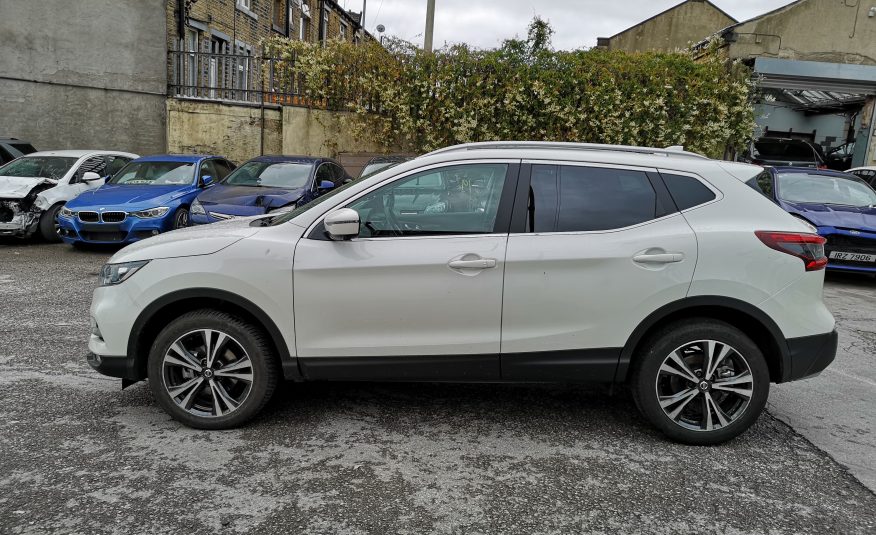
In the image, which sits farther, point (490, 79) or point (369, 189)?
point (490, 79)

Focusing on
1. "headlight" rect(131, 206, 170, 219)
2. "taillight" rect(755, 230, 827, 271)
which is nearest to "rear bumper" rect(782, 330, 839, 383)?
"taillight" rect(755, 230, 827, 271)

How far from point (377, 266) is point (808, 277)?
250 cm

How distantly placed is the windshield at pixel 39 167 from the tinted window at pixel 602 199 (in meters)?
10.7

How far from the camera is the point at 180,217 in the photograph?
10.3 meters

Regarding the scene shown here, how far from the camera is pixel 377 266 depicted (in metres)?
3.73

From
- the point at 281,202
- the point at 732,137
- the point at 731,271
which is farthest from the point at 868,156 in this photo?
the point at 731,271

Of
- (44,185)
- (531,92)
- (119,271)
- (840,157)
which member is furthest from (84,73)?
(840,157)

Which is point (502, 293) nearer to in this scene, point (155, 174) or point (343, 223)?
point (343, 223)

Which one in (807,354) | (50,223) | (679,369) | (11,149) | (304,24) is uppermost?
(304,24)

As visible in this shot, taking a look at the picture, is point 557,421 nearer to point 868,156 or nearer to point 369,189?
point 369,189

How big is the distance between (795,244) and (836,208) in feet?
23.8

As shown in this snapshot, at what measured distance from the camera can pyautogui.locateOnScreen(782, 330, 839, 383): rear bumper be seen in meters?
3.78

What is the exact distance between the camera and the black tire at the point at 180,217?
10115 mm


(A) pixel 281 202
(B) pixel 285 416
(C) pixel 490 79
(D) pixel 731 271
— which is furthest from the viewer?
(C) pixel 490 79
